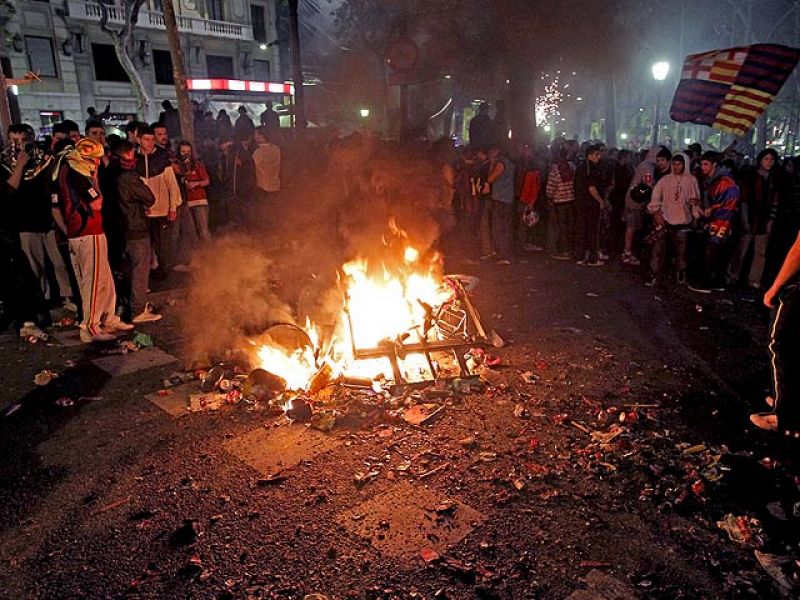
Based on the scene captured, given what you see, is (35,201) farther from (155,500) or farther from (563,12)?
(563,12)

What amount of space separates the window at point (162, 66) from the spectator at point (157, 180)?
30.6 metres

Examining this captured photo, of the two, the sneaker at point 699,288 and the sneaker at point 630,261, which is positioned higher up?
the sneaker at point 630,261

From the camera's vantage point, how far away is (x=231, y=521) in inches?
152

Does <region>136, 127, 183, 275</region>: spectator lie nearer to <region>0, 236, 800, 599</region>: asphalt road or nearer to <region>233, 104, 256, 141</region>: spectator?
<region>0, 236, 800, 599</region>: asphalt road

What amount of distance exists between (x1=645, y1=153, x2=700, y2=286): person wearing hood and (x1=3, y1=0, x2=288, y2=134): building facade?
2510 cm

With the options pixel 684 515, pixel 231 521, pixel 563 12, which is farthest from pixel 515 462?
pixel 563 12

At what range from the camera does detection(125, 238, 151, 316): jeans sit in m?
7.73

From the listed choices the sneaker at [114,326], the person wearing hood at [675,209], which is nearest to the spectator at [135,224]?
the sneaker at [114,326]

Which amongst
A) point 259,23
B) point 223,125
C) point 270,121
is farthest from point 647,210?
A: point 259,23

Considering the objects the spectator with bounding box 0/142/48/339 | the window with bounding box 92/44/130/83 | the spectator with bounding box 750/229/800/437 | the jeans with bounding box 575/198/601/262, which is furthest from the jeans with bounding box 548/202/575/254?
the window with bounding box 92/44/130/83

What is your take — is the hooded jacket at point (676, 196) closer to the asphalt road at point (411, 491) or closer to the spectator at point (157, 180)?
the asphalt road at point (411, 491)

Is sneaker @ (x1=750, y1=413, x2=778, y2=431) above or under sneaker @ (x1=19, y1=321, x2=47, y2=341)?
under

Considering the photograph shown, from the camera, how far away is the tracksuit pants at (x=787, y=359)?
4.78 metres

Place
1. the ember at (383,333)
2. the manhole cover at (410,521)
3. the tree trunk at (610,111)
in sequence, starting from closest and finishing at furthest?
the manhole cover at (410,521) < the ember at (383,333) < the tree trunk at (610,111)
